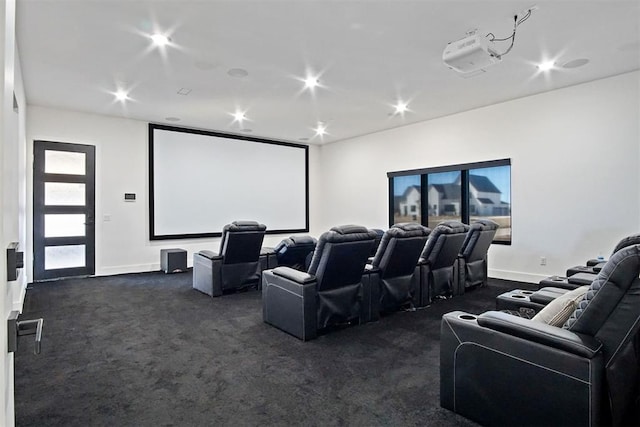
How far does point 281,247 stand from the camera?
5.71 metres

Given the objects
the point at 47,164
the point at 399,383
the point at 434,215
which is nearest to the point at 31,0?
the point at 47,164

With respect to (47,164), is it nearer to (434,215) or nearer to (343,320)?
(343,320)

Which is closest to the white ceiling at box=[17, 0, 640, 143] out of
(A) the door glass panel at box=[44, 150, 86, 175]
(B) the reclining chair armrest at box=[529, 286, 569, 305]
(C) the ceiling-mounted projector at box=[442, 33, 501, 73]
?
(C) the ceiling-mounted projector at box=[442, 33, 501, 73]

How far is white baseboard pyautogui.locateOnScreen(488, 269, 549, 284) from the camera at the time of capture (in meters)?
6.10

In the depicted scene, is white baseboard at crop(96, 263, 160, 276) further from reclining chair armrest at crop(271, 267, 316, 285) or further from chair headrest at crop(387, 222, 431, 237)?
chair headrest at crop(387, 222, 431, 237)

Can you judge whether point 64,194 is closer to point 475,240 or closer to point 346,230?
point 346,230

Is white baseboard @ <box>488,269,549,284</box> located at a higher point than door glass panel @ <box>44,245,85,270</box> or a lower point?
lower

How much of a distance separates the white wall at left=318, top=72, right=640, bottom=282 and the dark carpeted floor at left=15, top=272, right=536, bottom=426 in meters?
2.20

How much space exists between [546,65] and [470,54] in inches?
78.1

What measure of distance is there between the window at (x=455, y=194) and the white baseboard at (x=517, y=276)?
1.78 ft

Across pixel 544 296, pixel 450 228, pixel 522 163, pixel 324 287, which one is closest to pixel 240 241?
pixel 324 287

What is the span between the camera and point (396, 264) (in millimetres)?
4059

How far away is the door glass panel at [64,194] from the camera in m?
6.62

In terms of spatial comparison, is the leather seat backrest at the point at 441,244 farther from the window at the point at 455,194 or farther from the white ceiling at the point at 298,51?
the window at the point at 455,194
